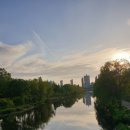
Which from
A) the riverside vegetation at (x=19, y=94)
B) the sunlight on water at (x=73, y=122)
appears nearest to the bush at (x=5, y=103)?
the riverside vegetation at (x=19, y=94)

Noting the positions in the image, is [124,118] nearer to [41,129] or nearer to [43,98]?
[41,129]

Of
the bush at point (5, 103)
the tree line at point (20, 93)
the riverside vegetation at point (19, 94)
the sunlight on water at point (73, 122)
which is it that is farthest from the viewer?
the tree line at point (20, 93)

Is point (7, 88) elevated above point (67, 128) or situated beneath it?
elevated above

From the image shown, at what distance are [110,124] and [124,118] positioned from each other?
5.71 m

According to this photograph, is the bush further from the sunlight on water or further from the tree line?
the sunlight on water

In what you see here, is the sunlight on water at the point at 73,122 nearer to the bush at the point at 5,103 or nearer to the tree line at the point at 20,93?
the bush at the point at 5,103

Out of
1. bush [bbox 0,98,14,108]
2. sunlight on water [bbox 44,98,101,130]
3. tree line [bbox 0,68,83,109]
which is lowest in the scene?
sunlight on water [bbox 44,98,101,130]

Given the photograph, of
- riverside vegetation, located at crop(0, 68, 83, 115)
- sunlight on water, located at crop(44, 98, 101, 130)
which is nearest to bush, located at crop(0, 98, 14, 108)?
riverside vegetation, located at crop(0, 68, 83, 115)

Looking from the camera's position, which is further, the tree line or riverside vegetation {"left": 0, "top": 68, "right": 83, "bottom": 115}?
the tree line

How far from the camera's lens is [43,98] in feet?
438

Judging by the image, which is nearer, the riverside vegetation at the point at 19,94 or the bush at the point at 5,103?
the bush at the point at 5,103

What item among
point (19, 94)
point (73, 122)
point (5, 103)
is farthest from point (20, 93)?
point (73, 122)

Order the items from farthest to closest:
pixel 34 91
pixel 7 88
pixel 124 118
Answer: pixel 34 91, pixel 7 88, pixel 124 118

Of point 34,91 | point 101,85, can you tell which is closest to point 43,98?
point 34,91
